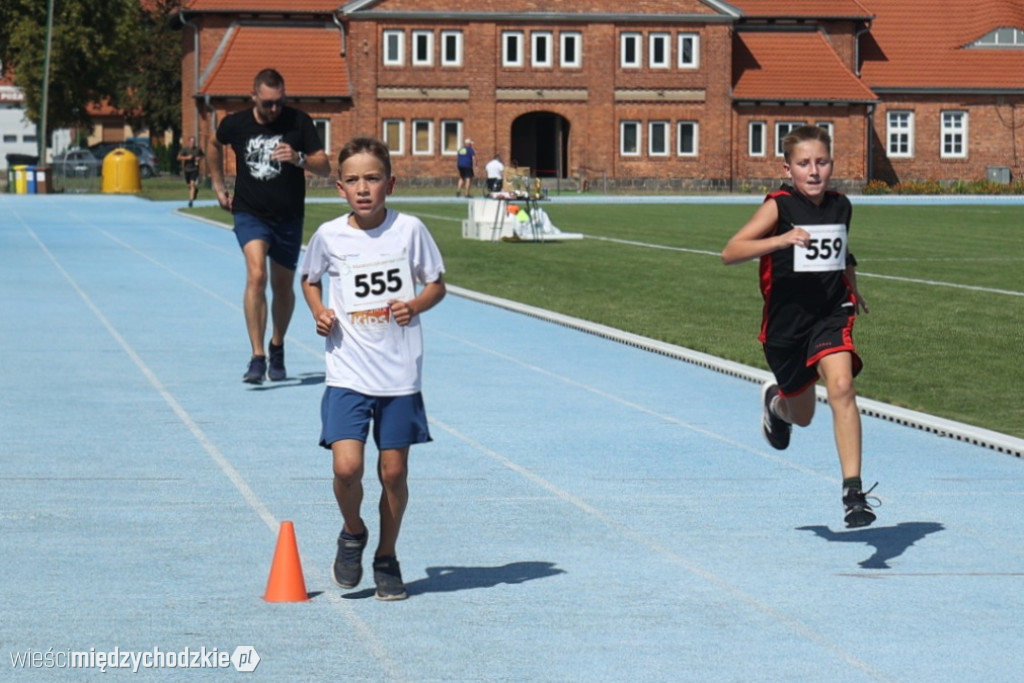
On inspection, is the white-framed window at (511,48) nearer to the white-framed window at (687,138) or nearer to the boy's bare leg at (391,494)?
the white-framed window at (687,138)

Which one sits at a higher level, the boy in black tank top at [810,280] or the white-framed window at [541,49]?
the white-framed window at [541,49]

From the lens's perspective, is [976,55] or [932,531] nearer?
[932,531]

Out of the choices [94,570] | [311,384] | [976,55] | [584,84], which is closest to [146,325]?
[311,384]

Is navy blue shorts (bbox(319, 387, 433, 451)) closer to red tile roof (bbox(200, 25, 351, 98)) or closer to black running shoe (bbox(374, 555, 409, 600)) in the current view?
black running shoe (bbox(374, 555, 409, 600))

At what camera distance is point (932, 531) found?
27.1ft

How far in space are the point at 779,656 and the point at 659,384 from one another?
25.1ft

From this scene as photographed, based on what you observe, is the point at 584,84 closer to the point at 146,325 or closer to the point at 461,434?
the point at 146,325

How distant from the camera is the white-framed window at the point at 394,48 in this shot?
74312 mm

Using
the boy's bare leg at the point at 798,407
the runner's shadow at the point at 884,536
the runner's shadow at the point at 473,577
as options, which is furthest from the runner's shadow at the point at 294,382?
the runner's shadow at the point at 473,577

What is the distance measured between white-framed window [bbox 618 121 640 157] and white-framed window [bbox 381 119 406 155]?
332 inches

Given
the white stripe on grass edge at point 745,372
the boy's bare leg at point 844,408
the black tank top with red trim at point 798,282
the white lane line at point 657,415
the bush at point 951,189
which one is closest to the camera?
the boy's bare leg at point 844,408

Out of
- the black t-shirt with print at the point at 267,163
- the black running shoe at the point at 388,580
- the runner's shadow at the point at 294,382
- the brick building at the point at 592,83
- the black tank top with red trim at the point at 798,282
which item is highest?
the brick building at the point at 592,83

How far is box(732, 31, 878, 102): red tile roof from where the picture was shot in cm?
7569

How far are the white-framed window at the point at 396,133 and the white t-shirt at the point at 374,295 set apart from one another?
68.1 m
